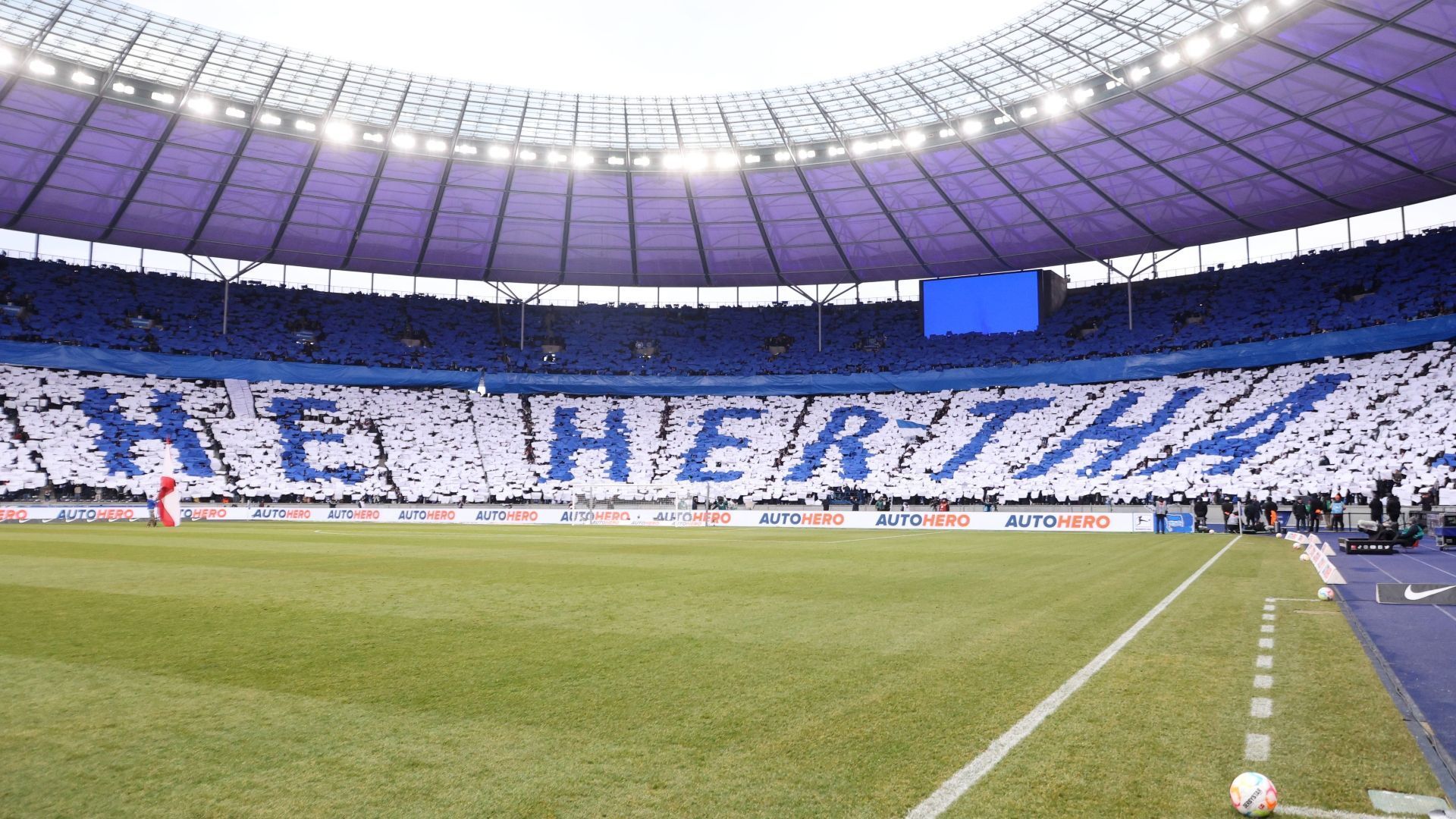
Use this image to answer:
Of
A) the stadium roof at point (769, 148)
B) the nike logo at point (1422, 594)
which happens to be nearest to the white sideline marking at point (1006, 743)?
the nike logo at point (1422, 594)

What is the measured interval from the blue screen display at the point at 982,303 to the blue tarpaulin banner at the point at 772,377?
14.0 ft

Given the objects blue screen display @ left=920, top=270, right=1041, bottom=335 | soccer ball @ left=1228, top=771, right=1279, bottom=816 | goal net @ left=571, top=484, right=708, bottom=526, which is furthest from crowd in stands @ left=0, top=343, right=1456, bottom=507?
soccer ball @ left=1228, top=771, right=1279, bottom=816

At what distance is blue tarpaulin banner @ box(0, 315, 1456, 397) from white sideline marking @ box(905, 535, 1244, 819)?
44.0m

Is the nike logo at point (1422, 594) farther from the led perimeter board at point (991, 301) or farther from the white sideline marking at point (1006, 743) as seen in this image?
the led perimeter board at point (991, 301)

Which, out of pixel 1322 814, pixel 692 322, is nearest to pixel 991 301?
pixel 692 322

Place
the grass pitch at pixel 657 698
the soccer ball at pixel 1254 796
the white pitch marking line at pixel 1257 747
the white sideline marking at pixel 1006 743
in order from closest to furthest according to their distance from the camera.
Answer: the soccer ball at pixel 1254 796
the white sideline marking at pixel 1006 743
the grass pitch at pixel 657 698
the white pitch marking line at pixel 1257 747

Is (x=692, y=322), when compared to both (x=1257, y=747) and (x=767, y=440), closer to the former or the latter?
(x=767, y=440)

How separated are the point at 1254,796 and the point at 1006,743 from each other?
4.77 feet

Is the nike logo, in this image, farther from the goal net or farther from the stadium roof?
the goal net

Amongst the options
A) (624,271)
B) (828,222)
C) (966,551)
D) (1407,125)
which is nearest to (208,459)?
(624,271)

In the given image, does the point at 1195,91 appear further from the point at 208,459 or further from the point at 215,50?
the point at 208,459

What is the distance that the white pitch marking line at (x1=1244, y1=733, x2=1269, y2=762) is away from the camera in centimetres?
517

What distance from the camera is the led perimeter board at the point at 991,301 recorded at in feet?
185

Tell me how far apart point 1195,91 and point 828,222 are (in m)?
20.9
